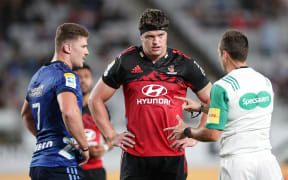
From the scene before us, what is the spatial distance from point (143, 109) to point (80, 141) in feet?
2.53

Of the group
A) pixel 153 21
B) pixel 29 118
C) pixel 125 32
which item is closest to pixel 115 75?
pixel 153 21

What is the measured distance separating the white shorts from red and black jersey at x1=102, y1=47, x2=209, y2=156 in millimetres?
846

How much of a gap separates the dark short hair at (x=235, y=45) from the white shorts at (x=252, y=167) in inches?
36.8

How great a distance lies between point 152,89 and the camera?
494 cm

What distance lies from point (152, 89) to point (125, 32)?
12207 millimetres

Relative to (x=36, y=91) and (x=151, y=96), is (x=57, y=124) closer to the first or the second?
(x=36, y=91)

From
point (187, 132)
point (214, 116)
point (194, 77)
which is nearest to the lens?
point (214, 116)

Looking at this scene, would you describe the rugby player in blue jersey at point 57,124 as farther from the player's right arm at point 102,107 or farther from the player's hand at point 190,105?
the player's hand at point 190,105

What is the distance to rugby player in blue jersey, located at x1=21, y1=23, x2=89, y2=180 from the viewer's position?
448 centimetres

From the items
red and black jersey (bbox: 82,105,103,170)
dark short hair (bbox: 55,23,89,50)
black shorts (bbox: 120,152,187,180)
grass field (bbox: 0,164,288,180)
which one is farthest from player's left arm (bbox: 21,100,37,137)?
grass field (bbox: 0,164,288,180)

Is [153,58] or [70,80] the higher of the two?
[153,58]

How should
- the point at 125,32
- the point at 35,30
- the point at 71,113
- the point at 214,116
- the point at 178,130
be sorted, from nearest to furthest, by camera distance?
1. the point at 214,116
2. the point at 71,113
3. the point at 178,130
4. the point at 35,30
5. the point at 125,32

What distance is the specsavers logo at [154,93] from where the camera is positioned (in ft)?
16.1

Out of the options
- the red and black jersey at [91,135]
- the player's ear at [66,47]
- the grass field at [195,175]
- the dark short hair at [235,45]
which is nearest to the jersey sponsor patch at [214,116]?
the dark short hair at [235,45]
